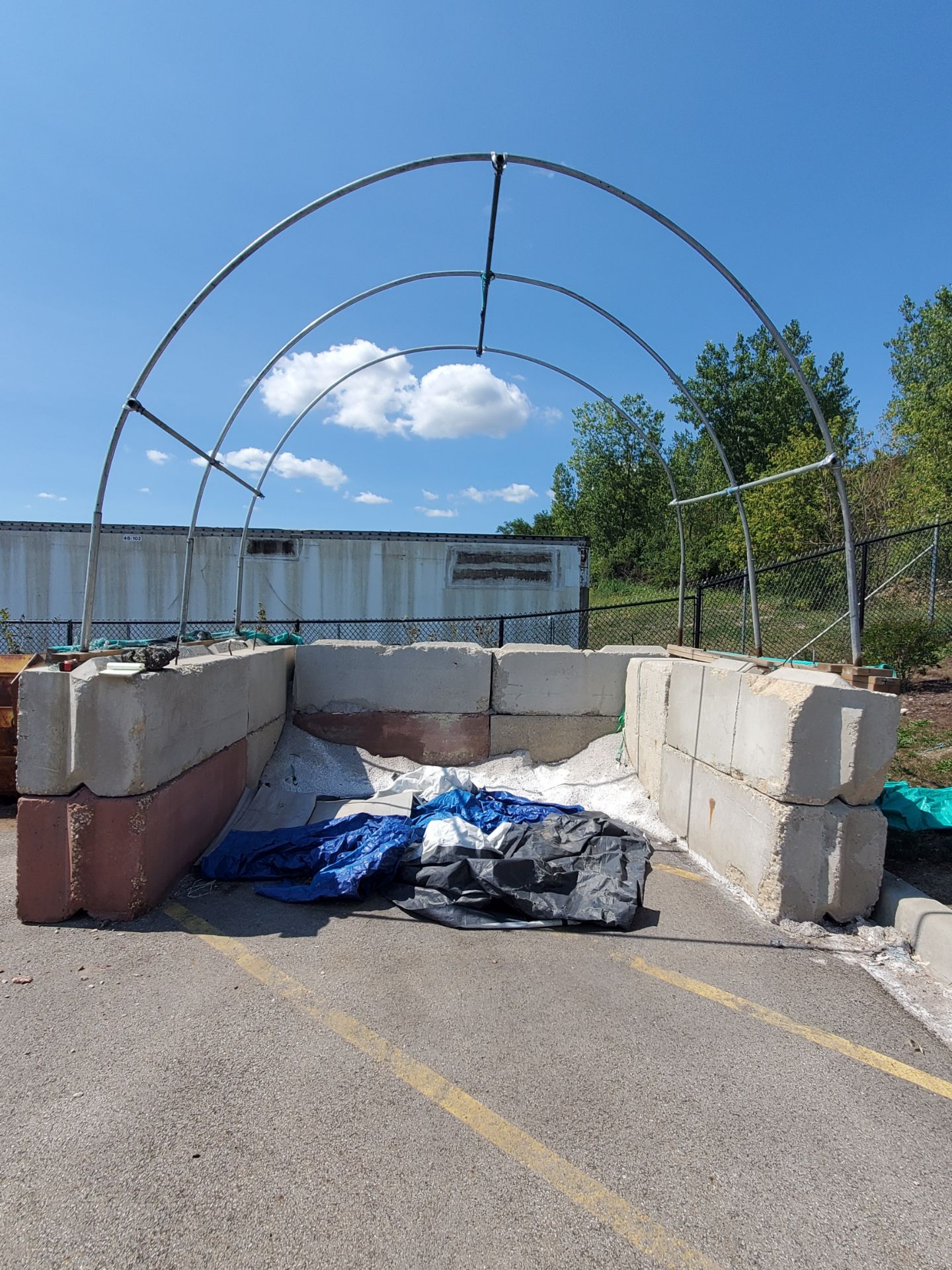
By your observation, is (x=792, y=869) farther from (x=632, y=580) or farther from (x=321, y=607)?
(x=632, y=580)

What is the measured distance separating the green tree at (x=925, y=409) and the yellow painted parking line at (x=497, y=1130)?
60.9 ft

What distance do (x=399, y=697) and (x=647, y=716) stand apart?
2.72 m

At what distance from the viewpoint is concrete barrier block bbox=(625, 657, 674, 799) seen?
638 cm

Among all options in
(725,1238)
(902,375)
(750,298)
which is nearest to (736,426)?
(902,375)

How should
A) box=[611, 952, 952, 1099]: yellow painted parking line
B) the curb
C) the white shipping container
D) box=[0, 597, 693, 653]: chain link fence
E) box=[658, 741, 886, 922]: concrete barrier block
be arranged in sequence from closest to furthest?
box=[611, 952, 952, 1099]: yellow painted parking line
the curb
box=[658, 741, 886, 922]: concrete barrier block
box=[0, 597, 693, 653]: chain link fence
the white shipping container

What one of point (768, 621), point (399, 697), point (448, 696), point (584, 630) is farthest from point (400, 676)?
point (768, 621)

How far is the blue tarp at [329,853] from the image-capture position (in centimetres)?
461

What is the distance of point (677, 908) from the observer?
454cm

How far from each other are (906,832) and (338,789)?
492 centimetres

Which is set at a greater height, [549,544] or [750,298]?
[750,298]

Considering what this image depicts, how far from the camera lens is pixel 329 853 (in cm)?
508

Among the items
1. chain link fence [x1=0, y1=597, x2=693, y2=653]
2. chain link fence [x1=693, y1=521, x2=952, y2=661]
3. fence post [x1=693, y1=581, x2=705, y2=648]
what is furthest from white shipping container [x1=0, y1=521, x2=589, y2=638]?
fence post [x1=693, y1=581, x2=705, y2=648]

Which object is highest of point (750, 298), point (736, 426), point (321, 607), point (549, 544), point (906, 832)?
point (736, 426)

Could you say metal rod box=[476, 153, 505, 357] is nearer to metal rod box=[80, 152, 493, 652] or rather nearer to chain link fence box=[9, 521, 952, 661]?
metal rod box=[80, 152, 493, 652]
